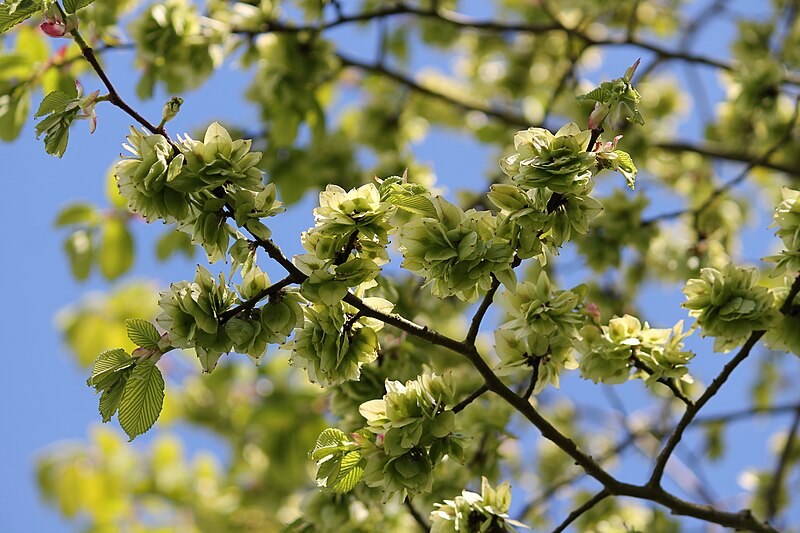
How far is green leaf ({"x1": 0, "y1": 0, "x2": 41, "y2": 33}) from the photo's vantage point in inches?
56.4

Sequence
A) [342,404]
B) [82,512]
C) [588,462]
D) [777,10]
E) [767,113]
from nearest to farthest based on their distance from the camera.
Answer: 1. [588,462]
2. [342,404]
3. [767,113]
4. [777,10]
5. [82,512]

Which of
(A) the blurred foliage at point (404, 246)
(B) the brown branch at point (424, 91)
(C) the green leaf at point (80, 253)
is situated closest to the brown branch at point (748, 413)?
(A) the blurred foliage at point (404, 246)

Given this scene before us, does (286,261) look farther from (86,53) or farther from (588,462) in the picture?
(588,462)

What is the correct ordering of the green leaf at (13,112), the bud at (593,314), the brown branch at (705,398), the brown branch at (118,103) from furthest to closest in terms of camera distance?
1. the green leaf at (13,112)
2. the bud at (593,314)
3. the brown branch at (705,398)
4. the brown branch at (118,103)

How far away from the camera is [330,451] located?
5.09 ft

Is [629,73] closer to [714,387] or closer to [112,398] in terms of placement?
[714,387]

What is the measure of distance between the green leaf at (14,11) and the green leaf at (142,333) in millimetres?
541

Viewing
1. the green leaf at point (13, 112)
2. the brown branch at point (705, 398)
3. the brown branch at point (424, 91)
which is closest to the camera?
the brown branch at point (705, 398)

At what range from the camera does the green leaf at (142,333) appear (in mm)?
1455

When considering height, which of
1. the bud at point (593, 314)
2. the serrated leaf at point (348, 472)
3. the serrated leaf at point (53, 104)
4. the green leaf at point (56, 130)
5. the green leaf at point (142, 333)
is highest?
the serrated leaf at point (53, 104)

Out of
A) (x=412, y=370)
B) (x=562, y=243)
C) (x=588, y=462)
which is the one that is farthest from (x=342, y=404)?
(x=562, y=243)

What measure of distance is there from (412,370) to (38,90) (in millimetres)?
1545

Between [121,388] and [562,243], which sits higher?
[562,243]

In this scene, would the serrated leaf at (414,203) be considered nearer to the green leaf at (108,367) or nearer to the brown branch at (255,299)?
the brown branch at (255,299)
